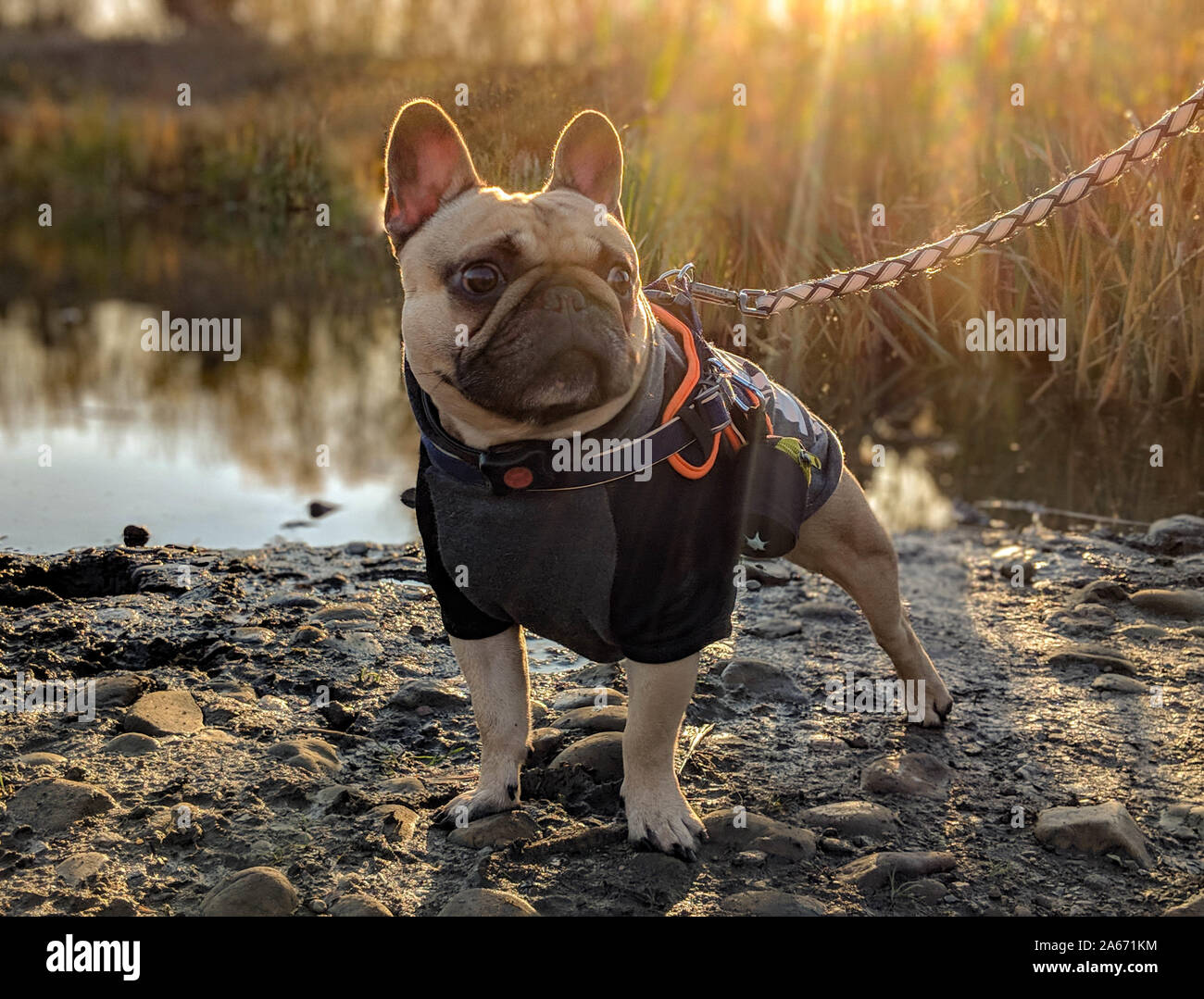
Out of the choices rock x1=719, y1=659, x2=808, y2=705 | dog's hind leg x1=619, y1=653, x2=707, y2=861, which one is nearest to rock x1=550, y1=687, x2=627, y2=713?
rock x1=719, y1=659, x2=808, y2=705

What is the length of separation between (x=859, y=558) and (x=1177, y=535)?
3385mm

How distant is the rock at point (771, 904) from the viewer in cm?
291

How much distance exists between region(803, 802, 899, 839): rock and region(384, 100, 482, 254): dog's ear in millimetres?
Result: 2106

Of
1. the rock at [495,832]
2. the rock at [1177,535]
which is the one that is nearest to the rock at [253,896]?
the rock at [495,832]

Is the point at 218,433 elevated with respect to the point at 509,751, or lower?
elevated

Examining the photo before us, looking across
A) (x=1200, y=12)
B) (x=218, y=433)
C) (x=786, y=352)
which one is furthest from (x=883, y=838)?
(x=1200, y=12)

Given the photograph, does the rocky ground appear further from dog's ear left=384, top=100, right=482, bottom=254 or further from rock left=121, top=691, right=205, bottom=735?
dog's ear left=384, top=100, right=482, bottom=254

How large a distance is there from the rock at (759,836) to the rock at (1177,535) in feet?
12.6

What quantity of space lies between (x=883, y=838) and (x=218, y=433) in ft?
22.5

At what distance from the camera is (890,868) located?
122 inches

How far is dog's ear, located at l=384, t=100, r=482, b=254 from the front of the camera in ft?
10.3

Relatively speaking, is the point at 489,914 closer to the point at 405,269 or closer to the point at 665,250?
the point at 405,269

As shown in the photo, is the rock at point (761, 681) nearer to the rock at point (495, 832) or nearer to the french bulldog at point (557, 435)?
the french bulldog at point (557, 435)

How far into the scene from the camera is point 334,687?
14.0 ft
